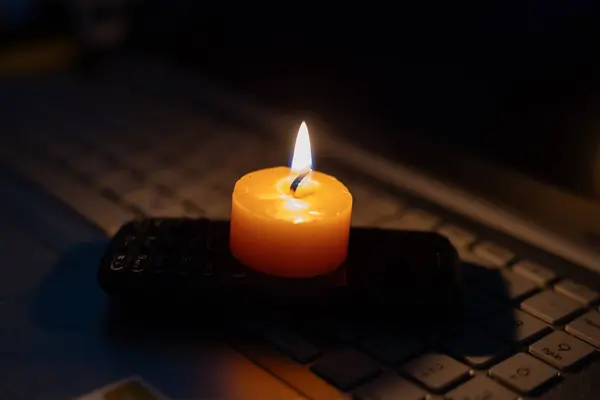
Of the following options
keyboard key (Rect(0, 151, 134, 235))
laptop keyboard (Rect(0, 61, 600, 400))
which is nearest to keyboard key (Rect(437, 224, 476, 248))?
laptop keyboard (Rect(0, 61, 600, 400))

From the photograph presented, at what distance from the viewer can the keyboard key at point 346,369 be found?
43 centimetres

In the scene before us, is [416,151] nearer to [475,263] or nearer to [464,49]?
[464,49]

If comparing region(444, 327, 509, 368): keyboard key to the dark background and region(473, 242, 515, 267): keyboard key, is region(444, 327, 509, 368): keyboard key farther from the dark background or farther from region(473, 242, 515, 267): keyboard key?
the dark background

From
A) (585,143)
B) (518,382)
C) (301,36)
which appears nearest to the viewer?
(518,382)

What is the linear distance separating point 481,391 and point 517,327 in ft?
0.22

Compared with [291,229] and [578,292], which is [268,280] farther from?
[578,292]

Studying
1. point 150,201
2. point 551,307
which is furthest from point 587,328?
point 150,201

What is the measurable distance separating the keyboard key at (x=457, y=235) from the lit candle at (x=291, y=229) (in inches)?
4.7

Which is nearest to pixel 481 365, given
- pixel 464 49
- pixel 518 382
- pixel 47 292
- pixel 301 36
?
pixel 518 382

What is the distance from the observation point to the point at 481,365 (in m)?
0.44

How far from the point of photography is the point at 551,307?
500mm

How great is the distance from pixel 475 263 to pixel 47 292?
28 cm

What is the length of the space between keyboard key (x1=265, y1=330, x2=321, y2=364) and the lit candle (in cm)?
4

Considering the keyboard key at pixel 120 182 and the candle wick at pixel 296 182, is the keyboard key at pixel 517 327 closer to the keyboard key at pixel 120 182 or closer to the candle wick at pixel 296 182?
the candle wick at pixel 296 182
